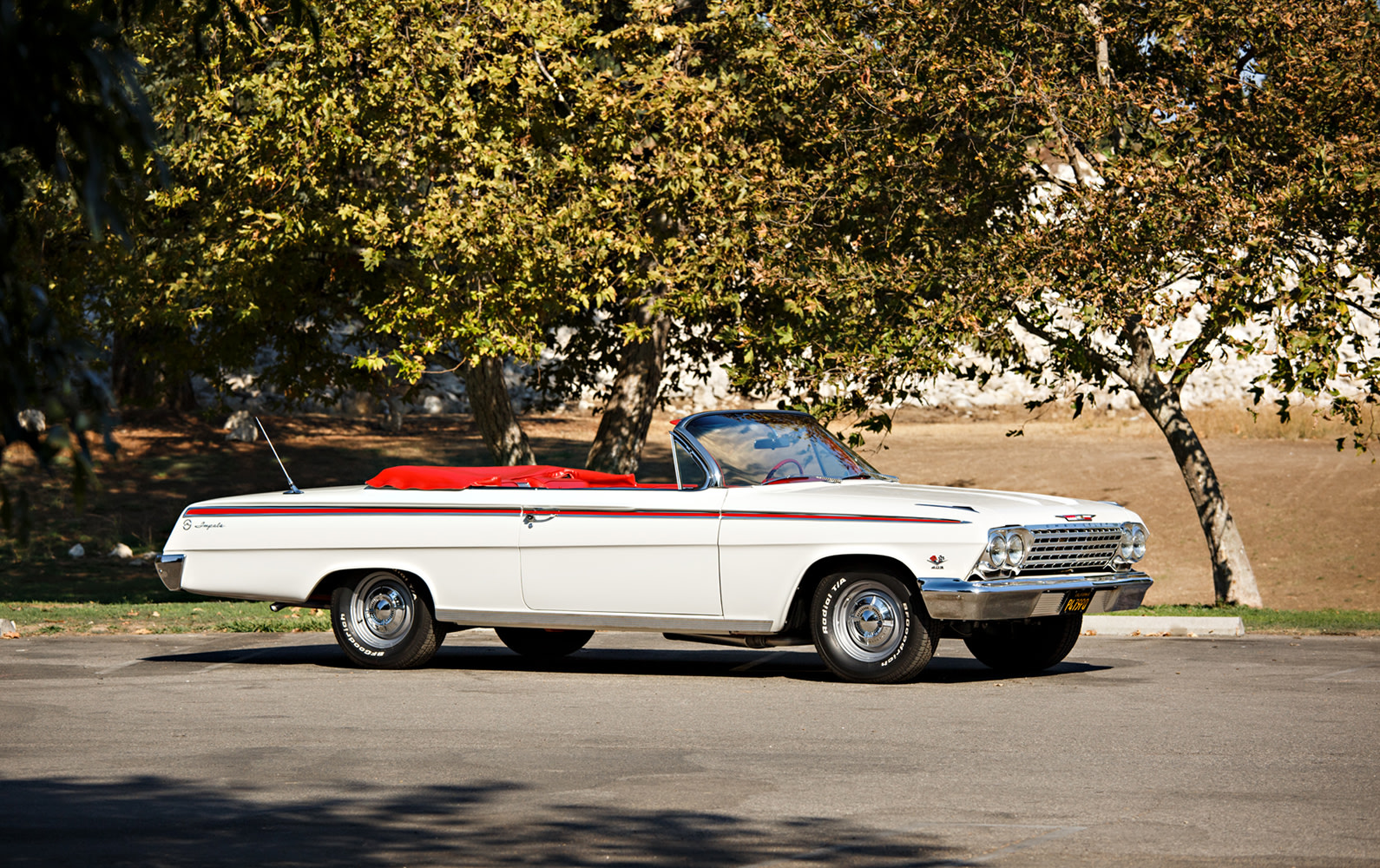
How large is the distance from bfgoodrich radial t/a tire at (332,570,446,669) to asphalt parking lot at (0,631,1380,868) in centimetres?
20

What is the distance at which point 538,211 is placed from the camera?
723 inches

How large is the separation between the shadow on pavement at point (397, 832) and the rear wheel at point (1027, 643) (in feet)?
16.2

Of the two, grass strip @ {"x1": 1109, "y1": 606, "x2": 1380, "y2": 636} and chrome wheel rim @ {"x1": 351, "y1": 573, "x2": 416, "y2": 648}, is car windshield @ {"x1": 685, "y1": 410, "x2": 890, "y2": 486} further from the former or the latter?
grass strip @ {"x1": 1109, "y1": 606, "x2": 1380, "y2": 636}

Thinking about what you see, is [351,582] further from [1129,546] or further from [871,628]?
[1129,546]

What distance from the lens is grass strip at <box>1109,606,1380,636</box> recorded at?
47.6 feet

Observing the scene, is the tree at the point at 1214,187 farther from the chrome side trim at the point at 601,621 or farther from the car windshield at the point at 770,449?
the chrome side trim at the point at 601,621

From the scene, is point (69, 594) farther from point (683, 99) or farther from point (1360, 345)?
point (1360, 345)

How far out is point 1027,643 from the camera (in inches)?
423

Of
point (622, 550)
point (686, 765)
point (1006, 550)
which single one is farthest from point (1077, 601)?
point (686, 765)

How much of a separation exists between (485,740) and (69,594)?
1962cm

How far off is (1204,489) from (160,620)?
498 inches

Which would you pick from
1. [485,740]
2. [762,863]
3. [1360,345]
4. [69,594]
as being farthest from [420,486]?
[69,594]

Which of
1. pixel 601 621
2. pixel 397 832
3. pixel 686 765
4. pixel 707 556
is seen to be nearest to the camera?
pixel 397 832

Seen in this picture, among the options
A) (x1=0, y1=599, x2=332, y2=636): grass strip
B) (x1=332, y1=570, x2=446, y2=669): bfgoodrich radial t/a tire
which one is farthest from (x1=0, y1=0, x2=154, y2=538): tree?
(x1=0, y1=599, x2=332, y2=636): grass strip
